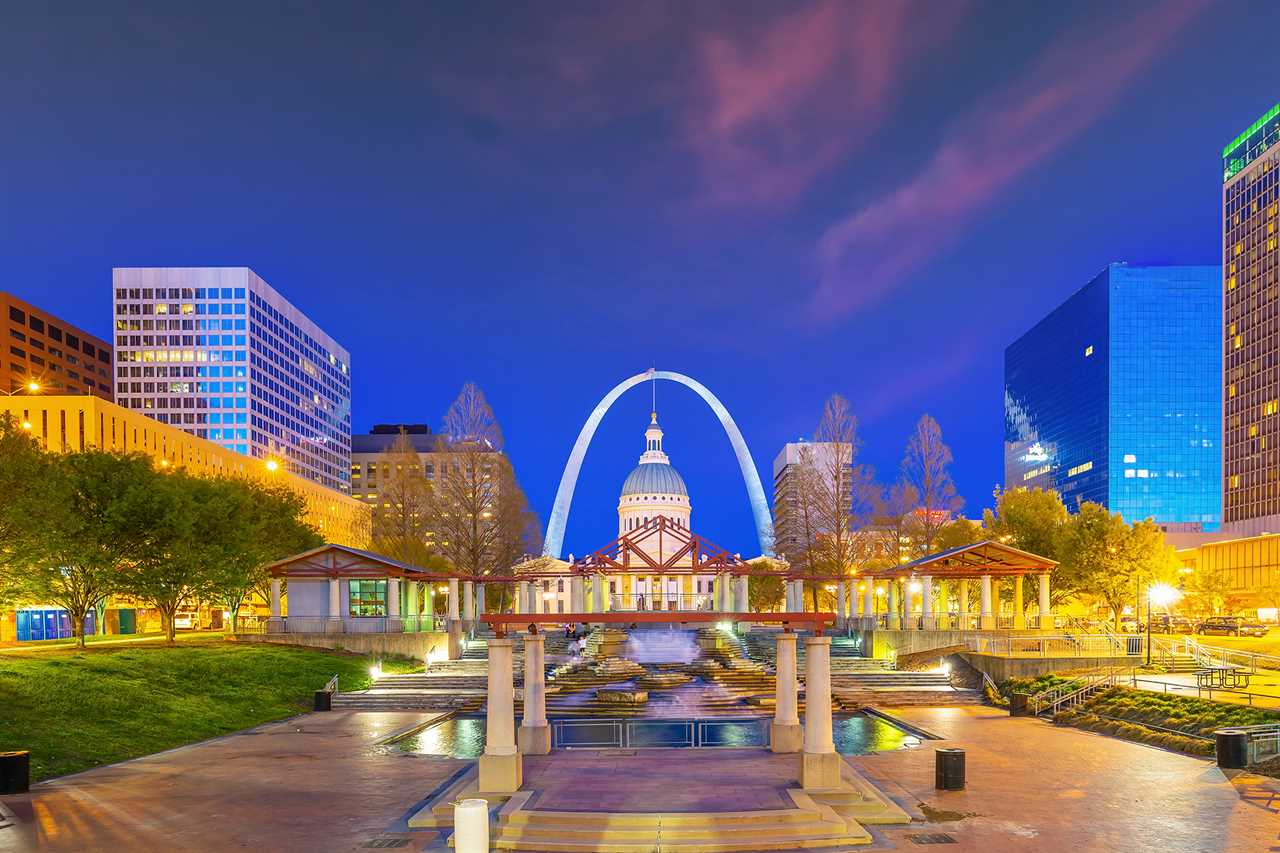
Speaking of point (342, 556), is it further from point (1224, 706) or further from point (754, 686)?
point (1224, 706)

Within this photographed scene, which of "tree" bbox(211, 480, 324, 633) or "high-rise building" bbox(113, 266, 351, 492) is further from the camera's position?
"high-rise building" bbox(113, 266, 351, 492)

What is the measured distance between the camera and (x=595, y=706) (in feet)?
126

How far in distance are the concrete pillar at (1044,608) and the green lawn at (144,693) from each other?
1459 inches

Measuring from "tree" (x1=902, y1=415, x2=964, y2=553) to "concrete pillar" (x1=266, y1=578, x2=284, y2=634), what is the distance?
47412 mm

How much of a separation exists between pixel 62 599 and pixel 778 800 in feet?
149

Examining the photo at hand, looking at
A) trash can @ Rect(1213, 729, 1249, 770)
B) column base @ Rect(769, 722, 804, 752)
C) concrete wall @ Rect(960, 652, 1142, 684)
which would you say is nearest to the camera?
trash can @ Rect(1213, 729, 1249, 770)

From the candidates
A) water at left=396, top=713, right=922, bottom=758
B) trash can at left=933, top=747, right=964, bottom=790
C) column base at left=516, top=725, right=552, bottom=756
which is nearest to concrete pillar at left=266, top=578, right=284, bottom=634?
water at left=396, top=713, right=922, bottom=758

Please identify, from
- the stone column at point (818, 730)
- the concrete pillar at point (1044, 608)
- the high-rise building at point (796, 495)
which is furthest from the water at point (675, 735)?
the high-rise building at point (796, 495)

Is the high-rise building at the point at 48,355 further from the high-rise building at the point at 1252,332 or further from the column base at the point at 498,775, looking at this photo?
the high-rise building at the point at 1252,332

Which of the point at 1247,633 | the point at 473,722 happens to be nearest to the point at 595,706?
the point at 473,722

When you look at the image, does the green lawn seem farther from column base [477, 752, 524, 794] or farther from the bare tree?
the bare tree

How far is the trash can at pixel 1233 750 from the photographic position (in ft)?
82.4

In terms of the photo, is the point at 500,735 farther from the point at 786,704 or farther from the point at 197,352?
the point at 197,352

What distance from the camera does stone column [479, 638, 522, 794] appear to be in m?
22.0
